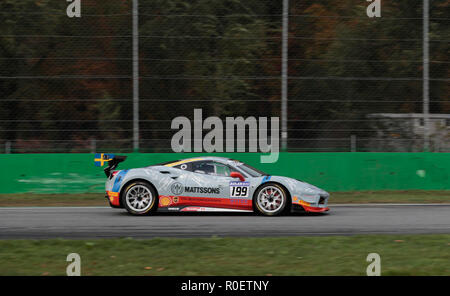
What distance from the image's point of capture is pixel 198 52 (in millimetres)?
17469

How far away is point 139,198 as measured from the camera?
38.7ft

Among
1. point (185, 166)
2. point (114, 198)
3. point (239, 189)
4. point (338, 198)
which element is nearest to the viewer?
point (239, 189)

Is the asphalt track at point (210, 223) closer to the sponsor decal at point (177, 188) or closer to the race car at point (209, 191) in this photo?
the race car at point (209, 191)

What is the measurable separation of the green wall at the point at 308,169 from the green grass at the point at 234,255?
25.1 feet

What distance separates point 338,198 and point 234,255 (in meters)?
8.20

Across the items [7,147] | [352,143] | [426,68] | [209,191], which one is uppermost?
[426,68]

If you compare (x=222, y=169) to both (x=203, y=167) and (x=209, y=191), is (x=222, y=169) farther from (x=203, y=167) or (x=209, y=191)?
(x=209, y=191)

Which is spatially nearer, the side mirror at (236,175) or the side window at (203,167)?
the side mirror at (236,175)

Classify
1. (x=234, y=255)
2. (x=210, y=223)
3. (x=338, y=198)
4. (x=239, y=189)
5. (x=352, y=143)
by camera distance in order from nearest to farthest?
(x=234, y=255)
(x=210, y=223)
(x=239, y=189)
(x=338, y=198)
(x=352, y=143)

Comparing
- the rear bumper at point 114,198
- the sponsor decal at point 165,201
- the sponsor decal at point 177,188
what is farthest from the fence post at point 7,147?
the sponsor decal at point 177,188

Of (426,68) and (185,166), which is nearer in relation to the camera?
(185,166)

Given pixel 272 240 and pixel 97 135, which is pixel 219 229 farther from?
pixel 97 135

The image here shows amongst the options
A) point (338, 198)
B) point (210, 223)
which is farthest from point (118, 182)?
point (338, 198)

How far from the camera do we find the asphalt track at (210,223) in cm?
957
